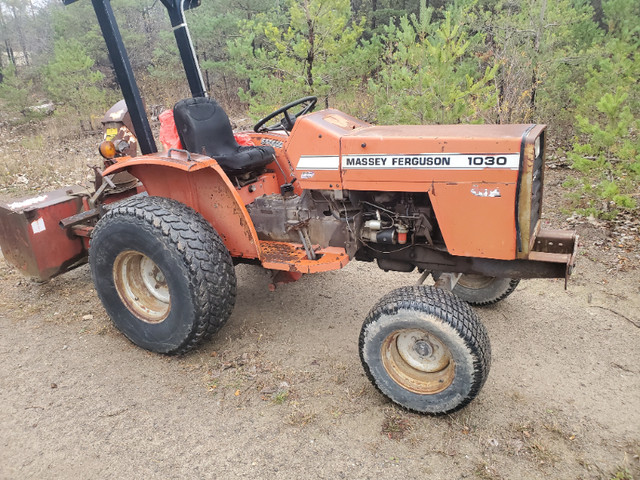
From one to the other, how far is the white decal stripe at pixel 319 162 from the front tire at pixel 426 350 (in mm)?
839

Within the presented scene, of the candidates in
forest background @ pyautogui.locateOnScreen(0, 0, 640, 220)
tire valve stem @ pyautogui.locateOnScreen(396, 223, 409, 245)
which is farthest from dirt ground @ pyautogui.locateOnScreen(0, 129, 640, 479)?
forest background @ pyautogui.locateOnScreen(0, 0, 640, 220)

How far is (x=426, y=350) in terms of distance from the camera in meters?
2.62

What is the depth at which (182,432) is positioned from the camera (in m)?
2.57

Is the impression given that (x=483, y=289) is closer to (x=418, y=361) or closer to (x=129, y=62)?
(x=418, y=361)

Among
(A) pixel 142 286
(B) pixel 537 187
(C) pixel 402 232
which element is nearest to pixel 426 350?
(C) pixel 402 232

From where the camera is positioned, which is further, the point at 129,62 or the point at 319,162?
the point at 129,62

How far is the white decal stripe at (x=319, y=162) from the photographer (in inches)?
112

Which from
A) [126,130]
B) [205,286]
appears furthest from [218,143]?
[126,130]

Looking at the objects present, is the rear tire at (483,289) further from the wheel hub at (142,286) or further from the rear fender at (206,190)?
the wheel hub at (142,286)

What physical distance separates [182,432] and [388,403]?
113 cm

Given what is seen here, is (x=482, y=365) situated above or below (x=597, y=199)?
above

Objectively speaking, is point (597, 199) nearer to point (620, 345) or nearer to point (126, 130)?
point (620, 345)

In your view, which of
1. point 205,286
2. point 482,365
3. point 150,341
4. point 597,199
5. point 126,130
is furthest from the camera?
point 597,199

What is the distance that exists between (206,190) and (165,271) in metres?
0.60
